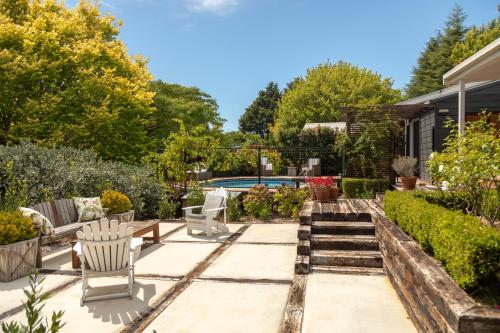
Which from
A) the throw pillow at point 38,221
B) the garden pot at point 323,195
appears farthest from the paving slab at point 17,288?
the garden pot at point 323,195

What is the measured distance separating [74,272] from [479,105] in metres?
12.3

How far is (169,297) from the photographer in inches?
174

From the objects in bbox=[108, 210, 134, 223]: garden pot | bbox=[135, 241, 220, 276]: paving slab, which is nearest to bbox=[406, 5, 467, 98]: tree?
bbox=[108, 210, 134, 223]: garden pot

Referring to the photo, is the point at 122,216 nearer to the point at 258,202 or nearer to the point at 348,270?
the point at 258,202

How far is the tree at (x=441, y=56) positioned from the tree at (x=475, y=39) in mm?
1491

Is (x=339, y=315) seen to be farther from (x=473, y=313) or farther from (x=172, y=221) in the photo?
(x=172, y=221)

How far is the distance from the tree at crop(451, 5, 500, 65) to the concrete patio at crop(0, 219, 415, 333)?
113 ft

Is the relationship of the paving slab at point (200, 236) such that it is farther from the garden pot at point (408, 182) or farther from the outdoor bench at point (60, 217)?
the garden pot at point (408, 182)

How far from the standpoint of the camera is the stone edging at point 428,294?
2426mm

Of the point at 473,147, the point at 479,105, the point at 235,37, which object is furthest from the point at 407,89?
the point at 473,147

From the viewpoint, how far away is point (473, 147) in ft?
15.5

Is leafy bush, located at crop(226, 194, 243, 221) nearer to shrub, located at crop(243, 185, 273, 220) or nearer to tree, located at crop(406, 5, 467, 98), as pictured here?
shrub, located at crop(243, 185, 273, 220)

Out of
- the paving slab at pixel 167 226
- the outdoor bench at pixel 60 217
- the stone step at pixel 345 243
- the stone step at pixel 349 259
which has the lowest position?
the paving slab at pixel 167 226

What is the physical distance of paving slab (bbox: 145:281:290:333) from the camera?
3.64 metres
